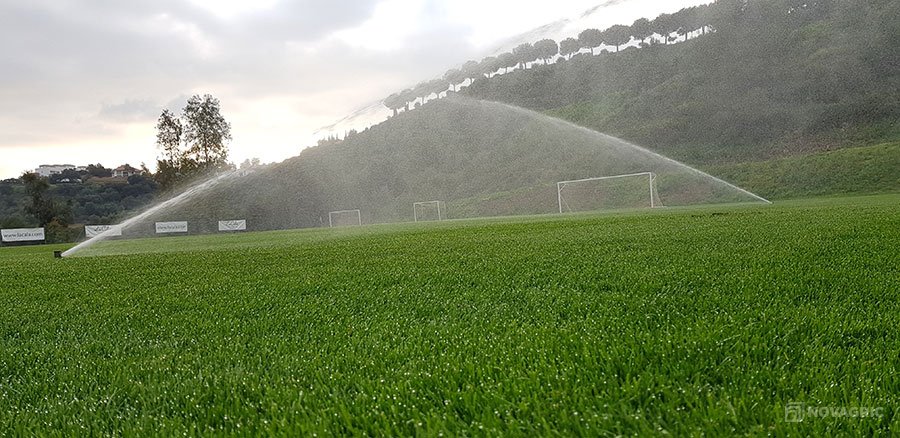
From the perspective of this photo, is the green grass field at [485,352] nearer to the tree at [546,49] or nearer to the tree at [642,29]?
the tree at [642,29]

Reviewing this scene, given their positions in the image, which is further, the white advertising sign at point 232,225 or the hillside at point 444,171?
the white advertising sign at point 232,225

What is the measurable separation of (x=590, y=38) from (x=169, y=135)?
130 feet

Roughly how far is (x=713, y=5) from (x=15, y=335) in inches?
2142

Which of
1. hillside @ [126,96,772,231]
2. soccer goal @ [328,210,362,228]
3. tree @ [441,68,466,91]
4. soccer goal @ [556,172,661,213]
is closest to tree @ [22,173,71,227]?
hillside @ [126,96,772,231]

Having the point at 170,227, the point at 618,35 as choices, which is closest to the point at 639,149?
the point at 618,35

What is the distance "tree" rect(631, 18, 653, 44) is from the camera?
50156 millimetres

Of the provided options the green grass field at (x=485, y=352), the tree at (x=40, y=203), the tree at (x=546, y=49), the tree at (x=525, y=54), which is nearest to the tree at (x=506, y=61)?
the tree at (x=525, y=54)

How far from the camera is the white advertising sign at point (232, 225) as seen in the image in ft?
123

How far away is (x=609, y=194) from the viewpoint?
2892 cm

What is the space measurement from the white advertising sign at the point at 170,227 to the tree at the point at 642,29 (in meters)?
41.9

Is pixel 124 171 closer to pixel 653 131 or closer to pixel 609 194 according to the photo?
pixel 609 194

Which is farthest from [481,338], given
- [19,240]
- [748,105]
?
[19,240]

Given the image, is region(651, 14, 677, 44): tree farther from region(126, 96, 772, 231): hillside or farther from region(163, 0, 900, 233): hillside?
region(126, 96, 772, 231): hillside

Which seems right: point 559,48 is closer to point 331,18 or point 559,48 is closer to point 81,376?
point 331,18
